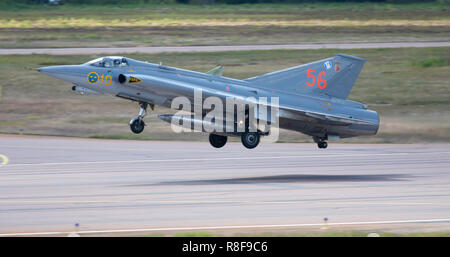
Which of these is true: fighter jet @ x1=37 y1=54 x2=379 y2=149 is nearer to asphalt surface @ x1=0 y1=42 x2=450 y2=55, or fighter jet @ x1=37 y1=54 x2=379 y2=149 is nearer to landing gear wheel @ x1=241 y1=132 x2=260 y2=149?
landing gear wheel @ x1=241 y1=132 x2=260 y2=149

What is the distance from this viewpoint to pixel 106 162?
2820 centimetres

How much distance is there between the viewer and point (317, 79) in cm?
2670

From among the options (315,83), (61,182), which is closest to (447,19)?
(315,83)

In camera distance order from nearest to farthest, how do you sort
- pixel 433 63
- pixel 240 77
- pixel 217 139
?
pixel 217 139
pixel 240 77
pixel 433 63

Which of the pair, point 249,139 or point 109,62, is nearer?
point 109,62

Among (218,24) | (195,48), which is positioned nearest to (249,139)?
(195,48)

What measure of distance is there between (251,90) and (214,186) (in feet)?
16.2

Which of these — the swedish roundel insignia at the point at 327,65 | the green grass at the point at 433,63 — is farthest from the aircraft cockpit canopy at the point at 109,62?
the green grass at the point at 433,63

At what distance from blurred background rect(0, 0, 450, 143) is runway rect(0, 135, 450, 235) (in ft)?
11.4

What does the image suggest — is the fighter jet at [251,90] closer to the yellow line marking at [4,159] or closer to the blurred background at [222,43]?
the yellow line marking at [4,159]

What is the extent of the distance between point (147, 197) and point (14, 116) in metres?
21.2

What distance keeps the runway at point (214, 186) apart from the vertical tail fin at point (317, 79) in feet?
9.52

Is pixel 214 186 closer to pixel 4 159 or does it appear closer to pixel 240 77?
pixel 4 159

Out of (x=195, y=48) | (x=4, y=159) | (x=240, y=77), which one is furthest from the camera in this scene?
(x=195, y=48)
